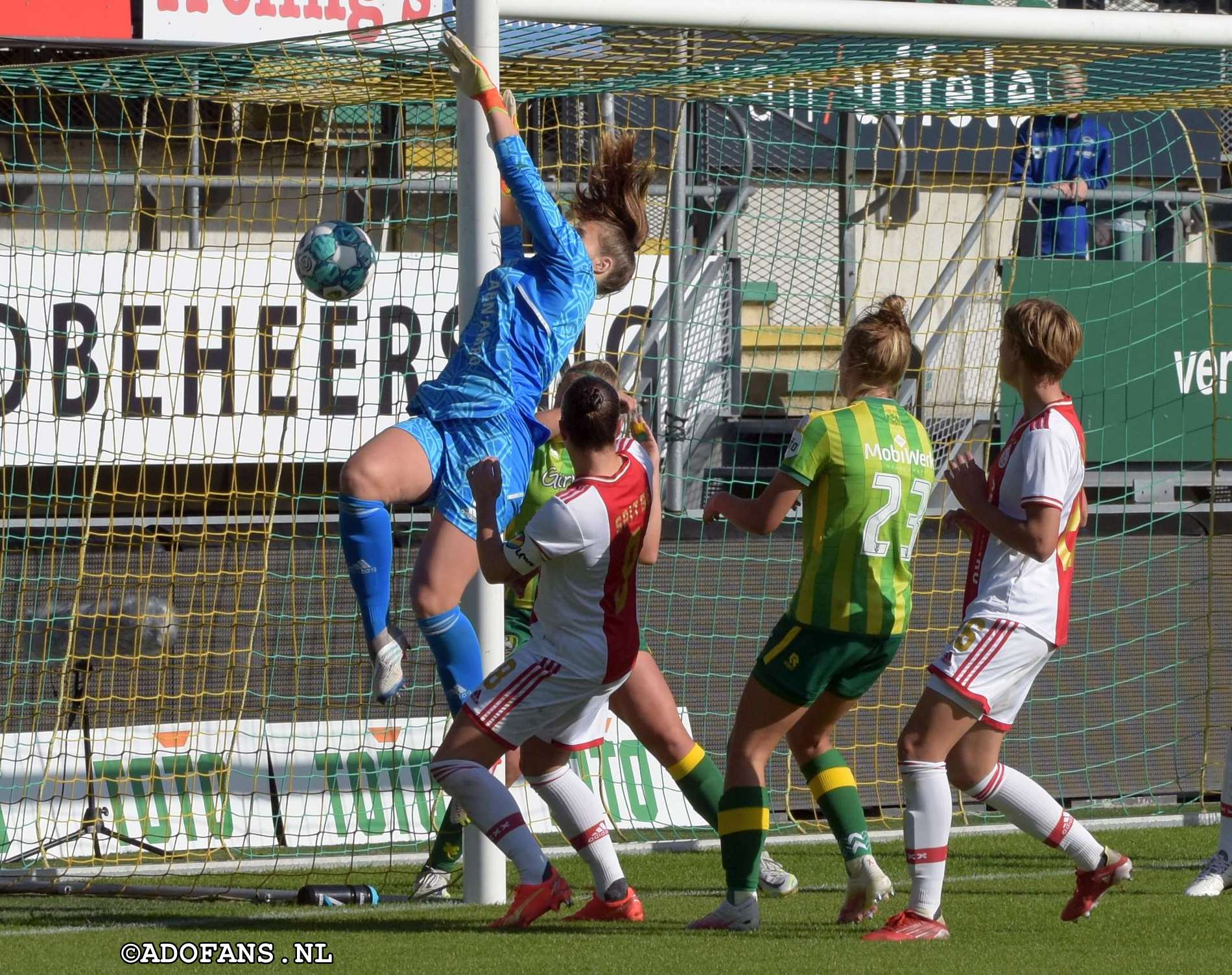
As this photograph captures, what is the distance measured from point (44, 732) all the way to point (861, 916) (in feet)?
11.6

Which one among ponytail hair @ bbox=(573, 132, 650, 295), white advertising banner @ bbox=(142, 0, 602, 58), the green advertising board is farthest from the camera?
white advertising banner @ bbox=(142, 0, 602, 58)

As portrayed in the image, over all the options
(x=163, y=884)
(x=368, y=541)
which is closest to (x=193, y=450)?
(x=163, y=884)

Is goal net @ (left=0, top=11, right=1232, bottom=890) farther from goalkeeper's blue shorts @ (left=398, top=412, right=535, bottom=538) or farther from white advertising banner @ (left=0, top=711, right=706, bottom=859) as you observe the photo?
goalkeeper's blue shorts @ (left=398, top=412, right=535, bottom=538)

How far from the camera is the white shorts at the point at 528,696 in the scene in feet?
14.6

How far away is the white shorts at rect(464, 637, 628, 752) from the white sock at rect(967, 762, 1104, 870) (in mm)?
1158

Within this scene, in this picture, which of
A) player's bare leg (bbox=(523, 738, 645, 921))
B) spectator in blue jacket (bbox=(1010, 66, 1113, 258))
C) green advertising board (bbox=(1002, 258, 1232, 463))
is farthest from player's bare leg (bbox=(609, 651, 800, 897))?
green advertising board (bbox=(1002, 258, 1232, 463))

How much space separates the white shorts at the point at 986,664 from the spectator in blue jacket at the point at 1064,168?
373cm

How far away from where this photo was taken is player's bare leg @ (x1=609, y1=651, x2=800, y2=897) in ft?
16.9

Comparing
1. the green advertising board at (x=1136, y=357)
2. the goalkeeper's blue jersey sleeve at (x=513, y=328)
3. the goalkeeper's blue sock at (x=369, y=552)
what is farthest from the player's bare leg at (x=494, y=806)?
the green advertising board at (x=1136, y=357)

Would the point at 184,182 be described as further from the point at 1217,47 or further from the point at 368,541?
the point at 1217,47

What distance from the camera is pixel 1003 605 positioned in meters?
4.55

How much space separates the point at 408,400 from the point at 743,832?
12.9ft

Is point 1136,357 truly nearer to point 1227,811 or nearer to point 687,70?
point 687,70

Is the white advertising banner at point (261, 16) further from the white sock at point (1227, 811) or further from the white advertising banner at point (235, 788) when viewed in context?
the white sock at point (1227, 811)
